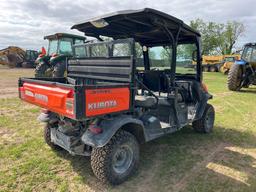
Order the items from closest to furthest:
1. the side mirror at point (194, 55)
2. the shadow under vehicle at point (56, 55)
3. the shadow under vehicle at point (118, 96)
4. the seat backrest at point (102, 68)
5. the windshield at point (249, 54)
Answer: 1. the shadow under vehicle at point (118, 96)
2. the seat backrest at point (102, 68)
3. the side mirror at point (194, 55)
4. the shadow under vehicle at point (56, 55)
5. the windshield at point (249, 54)

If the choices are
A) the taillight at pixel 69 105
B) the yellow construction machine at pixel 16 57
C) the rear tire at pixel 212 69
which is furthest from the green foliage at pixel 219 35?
the taillight at pixel 69 105

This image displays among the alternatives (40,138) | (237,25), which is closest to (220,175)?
(40,138)

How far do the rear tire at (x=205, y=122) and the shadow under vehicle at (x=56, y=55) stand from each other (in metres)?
5.97

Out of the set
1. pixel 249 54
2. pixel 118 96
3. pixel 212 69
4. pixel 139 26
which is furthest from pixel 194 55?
pixel 212 69

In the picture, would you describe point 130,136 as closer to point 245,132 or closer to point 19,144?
point 19,144

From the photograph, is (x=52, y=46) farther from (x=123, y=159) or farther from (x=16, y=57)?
(x=16, y=57)

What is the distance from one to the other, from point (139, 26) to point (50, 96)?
186 cm

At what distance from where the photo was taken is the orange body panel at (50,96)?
2.61 m

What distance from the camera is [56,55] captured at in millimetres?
10109

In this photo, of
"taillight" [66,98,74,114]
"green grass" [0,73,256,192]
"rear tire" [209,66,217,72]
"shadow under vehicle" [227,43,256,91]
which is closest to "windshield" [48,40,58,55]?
"green grass" [0,73,256,192]

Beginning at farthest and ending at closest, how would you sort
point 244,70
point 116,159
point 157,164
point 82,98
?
point 244,70
point 157,164
point 116,159
point 82,98

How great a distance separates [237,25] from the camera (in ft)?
139

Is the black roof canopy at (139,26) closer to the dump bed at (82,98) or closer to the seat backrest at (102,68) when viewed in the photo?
the seat backrest at (102,68)

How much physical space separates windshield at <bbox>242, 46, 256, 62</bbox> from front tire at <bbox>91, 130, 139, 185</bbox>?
998 cm
